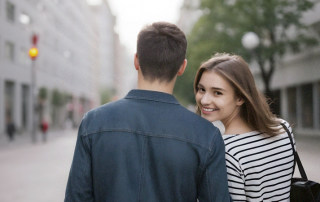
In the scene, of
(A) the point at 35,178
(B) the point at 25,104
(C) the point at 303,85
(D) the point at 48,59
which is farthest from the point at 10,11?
(A) the point at 35,178

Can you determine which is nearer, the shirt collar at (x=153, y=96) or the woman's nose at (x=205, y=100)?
the shirt collar at (x=153, y=96)

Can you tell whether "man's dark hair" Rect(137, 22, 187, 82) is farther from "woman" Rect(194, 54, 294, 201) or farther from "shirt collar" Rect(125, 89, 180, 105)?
"woman" Rect(194, 54, 294, 201)

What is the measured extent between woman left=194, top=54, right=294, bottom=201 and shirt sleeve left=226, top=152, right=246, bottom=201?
21mm

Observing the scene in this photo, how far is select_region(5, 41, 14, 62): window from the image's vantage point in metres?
30.3

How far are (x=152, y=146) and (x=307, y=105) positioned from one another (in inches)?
974

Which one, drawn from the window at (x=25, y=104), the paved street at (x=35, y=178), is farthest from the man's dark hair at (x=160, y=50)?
the window at (x=25, y=104)

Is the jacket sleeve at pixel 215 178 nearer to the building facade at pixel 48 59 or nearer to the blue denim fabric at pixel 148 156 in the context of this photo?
the blue denim fabric at pixel 148 156

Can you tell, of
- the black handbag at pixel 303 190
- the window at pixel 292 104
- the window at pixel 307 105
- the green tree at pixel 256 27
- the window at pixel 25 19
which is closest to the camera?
the black handbag at pixel 303 190

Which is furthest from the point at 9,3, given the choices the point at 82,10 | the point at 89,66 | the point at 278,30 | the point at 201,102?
the point at 89,66

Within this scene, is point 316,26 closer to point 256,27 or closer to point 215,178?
point 256,27

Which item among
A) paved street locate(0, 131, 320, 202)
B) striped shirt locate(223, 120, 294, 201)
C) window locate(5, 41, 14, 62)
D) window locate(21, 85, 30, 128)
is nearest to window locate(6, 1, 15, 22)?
window locate(5, 41, 14, 62)

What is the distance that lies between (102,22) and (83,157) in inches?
4056

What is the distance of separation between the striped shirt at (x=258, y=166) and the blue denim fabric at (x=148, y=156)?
0.18 m

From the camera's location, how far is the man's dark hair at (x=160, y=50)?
203 centimetres
